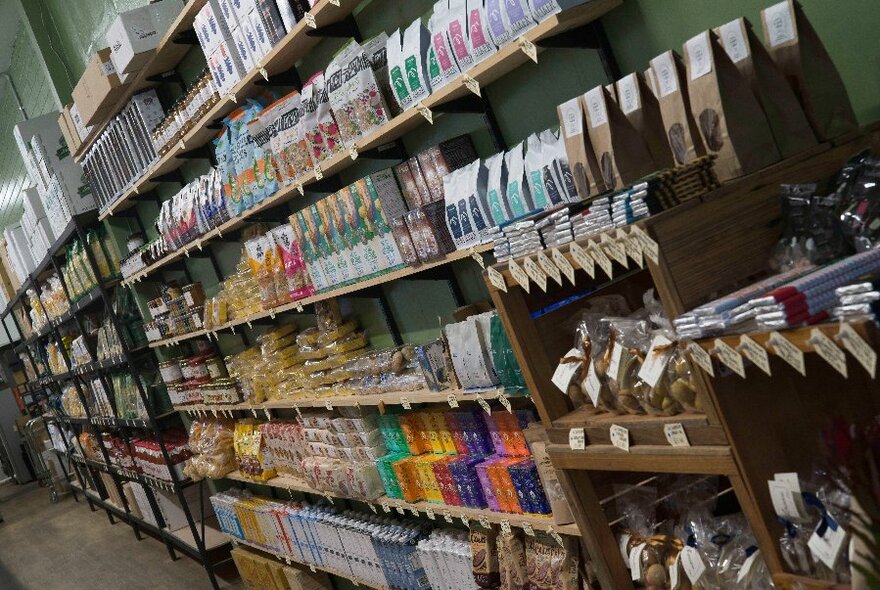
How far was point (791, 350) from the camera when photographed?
1461 mm

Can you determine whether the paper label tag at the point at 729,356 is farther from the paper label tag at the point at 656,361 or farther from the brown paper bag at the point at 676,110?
the brown paper bag at the point at 676,110

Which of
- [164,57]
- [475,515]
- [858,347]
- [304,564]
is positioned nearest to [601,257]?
[858,347]

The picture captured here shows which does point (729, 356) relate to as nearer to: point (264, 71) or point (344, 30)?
point (344, 30)

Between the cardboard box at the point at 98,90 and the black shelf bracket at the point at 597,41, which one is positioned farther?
the cardboard box at the point at 98,90

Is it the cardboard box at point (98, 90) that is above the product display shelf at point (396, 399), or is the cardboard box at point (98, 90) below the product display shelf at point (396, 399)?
above

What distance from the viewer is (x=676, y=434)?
1.91 metres

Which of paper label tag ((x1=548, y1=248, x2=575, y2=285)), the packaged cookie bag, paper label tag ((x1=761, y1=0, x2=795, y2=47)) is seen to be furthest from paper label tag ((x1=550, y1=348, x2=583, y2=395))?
the packaged cookie bag

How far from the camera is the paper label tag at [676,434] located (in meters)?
1.89

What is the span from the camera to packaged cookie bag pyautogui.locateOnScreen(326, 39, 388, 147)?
9.93ft

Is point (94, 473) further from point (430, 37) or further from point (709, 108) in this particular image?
point (709, 108)

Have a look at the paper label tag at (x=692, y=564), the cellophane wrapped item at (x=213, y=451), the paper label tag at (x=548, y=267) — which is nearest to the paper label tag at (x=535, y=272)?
the paper label tag at (x=548, y=267)

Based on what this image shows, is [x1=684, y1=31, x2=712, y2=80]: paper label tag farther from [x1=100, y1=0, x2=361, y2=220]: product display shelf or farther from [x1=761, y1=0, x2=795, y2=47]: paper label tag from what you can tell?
[x1=100, y1=0, x2=361, y2=220]: product display shelf

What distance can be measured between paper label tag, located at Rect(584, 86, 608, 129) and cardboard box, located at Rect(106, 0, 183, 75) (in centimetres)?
326

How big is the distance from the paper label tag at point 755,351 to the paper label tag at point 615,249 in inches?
13.1
